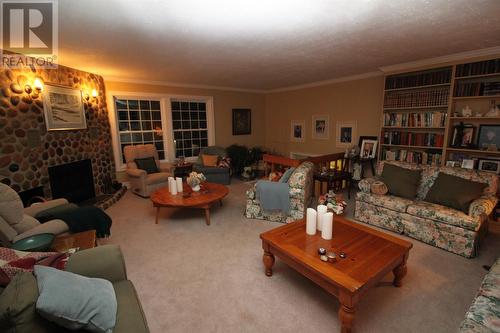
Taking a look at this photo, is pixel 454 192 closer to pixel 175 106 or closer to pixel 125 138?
pixel 175 106

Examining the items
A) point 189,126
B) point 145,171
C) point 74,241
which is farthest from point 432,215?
point 189,126

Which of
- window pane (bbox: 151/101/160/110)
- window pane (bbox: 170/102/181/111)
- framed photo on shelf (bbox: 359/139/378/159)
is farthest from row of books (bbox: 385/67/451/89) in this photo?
window pane (bbox: 151/101/160/110)

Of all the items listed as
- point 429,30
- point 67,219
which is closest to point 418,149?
point 429,30

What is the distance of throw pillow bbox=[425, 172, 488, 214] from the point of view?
2719mm

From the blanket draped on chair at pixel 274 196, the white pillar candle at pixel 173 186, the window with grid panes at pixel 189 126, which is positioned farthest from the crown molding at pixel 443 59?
the window with grid panes at pixel 189 126

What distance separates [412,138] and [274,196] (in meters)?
2.77

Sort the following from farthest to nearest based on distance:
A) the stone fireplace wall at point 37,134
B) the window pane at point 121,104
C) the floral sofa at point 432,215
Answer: the window pane at point 121,104 < the stone fireplace wall at point 37,134 < the floral sofa at point 432,215

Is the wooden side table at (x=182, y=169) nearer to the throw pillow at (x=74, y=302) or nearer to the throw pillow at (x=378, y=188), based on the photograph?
the throw pillow at (x=378, y=188)

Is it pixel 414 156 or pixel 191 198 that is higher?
pixel 414 156

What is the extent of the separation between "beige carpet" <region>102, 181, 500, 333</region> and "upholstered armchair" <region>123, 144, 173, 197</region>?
5.12ft

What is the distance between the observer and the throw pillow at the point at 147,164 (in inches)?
196

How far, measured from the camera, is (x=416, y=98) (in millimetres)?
4027

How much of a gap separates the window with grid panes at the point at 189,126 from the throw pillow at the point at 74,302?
5042 mm

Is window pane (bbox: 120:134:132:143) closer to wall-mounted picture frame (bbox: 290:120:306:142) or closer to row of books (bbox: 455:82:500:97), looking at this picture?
wall-mounted picture frame (bbox: 290:120:306:142)
